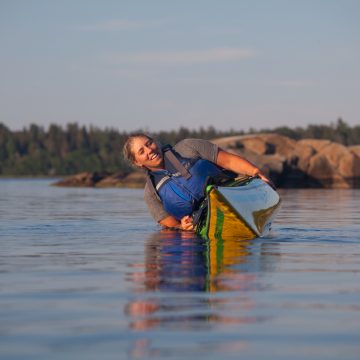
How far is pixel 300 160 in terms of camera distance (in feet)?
164

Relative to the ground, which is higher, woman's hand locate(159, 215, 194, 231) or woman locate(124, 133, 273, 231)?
woman locate(124, 133, 273, 231)

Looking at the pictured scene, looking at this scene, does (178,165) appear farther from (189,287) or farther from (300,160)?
(300,160)

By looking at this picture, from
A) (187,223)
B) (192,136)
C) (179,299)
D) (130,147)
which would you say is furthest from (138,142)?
(192,136)

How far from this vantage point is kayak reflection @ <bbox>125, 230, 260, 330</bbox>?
5598 millimetres

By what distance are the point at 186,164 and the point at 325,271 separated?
16.0ft

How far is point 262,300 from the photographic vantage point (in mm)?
6289

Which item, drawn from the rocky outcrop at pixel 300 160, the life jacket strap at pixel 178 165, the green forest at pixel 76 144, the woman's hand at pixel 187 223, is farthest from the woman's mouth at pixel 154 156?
the green forest at pixel 76 144

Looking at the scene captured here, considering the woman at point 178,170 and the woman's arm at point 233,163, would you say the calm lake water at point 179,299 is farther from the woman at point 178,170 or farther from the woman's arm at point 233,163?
the woman's arm at point 233,163

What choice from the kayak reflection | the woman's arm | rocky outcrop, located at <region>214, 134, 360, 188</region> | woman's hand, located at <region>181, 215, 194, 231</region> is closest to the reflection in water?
the kayak reflection

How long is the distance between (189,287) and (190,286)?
55 mm

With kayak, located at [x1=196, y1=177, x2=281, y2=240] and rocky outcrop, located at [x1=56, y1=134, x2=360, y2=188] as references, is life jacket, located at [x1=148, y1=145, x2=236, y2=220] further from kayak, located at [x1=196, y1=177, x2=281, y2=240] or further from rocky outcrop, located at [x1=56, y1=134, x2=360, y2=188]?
rocky outcrop, located at [x1=56, y1=134, x2=360, y2=188]

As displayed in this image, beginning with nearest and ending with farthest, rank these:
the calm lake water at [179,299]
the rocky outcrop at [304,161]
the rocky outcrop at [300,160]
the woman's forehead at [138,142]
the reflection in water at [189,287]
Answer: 1. the calm lake water at [179,299]
2. the reflection in water at [189,287]
3. the woman's forehead at [138,142]
4. the rocky outcrop at [300,160]
5. the rocky outcrop at [304,161]

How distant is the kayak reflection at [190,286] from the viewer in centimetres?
560

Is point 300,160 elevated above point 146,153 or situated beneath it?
situated beneath
